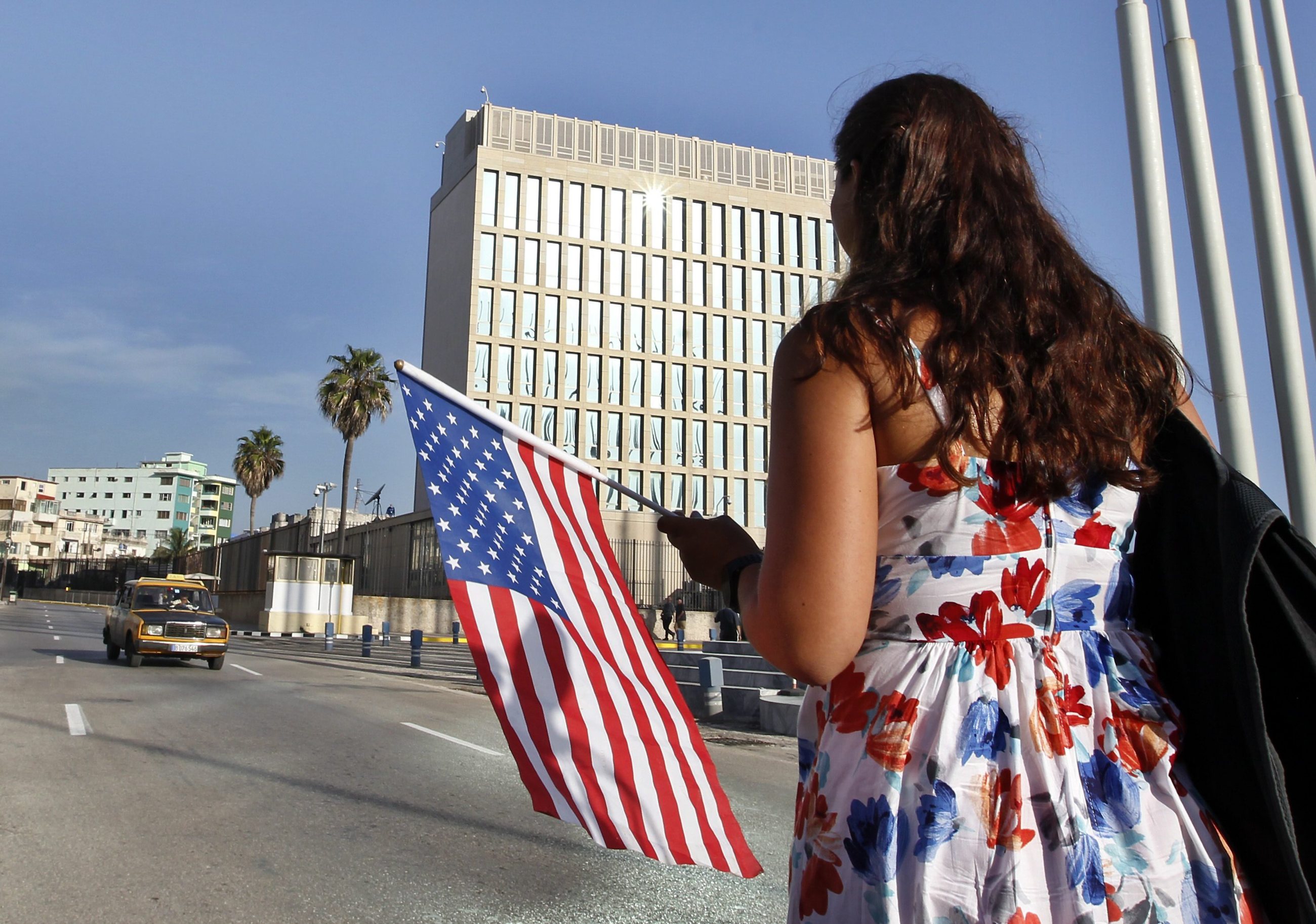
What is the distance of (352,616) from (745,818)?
3430 centimetres

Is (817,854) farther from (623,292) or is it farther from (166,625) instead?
(623,292)

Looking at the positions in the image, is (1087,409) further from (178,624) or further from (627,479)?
(627,479)

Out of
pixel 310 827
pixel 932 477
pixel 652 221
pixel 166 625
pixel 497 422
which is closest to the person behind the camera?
pixel 932 477

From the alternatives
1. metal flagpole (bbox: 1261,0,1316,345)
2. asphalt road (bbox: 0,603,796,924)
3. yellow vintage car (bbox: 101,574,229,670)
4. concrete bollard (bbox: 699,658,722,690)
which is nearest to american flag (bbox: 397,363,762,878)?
asphalt road (bbox: 0,603,796,924)

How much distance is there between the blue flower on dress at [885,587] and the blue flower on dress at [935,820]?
0.77ft

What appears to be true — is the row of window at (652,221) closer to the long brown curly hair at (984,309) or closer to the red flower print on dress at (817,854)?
the long brown curly hair at (984,309)

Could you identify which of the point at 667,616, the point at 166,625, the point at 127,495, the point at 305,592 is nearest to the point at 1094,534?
the point at 166,625

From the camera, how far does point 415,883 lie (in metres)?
4.58

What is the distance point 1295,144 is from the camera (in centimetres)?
1290

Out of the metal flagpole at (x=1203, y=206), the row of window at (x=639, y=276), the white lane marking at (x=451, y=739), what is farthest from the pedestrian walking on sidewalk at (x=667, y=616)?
the metal flagpole at (x=1203, y=206)

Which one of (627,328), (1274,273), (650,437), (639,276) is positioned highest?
(639,276)

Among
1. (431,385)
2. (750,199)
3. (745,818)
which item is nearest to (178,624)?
(745,818)

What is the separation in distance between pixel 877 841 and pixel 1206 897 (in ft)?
1.34

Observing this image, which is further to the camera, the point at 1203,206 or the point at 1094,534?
the point at 1203,206
